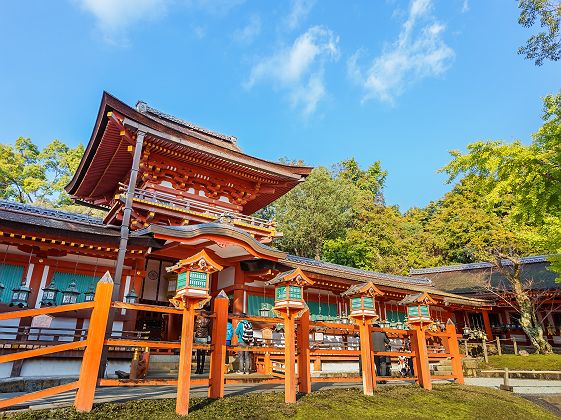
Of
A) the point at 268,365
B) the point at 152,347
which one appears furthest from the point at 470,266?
the point at 152,347

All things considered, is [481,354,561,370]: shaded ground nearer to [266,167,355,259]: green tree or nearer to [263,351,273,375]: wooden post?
[263,351,273,375]: wooden post

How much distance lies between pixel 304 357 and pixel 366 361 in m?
1.25

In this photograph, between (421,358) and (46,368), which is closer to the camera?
(421,358)

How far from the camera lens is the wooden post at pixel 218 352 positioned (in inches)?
226

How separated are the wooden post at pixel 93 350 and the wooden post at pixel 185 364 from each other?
106 centimetres

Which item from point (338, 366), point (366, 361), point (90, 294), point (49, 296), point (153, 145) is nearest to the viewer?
point (366, 361)

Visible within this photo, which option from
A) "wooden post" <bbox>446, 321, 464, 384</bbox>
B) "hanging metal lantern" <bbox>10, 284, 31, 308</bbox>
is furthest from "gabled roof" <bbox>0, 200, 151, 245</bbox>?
"wooden post" <bbox>446, 321, 464, 384</bbox>

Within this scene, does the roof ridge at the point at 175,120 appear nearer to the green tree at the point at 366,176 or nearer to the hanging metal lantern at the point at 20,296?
the hanging metal lantern at the point at 20,296

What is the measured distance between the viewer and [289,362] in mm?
5992

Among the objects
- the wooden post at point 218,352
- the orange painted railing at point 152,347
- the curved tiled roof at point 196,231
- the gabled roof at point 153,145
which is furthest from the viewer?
the gabled roof at point 153,145

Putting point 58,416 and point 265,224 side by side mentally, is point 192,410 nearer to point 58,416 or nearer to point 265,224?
point 58,416

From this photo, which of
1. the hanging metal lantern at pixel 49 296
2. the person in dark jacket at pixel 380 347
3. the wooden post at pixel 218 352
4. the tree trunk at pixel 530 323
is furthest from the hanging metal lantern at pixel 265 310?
the tree trunk at pixel 530 323

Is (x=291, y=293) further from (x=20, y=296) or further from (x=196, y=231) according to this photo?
(x=20, y=296)

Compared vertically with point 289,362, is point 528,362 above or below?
below
